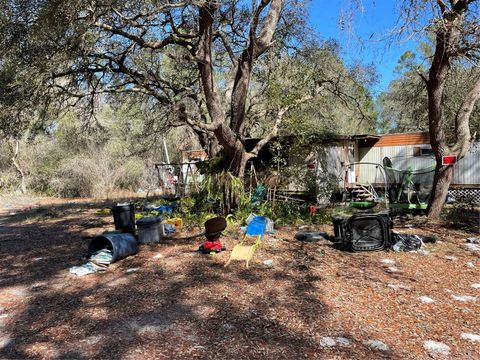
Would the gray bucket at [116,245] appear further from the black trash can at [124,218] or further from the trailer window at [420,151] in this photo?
the trailer window at [420,151]

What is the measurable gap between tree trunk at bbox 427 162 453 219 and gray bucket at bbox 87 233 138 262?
252 inches

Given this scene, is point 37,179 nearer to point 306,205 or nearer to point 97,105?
point 97,105

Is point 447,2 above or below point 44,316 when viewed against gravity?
above

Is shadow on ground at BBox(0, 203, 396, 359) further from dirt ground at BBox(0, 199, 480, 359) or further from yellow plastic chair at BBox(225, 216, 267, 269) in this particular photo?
yellow plastic chair at BBox(225, 216, 267, 269)

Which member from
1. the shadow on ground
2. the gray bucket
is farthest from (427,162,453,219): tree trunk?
the gray bucket

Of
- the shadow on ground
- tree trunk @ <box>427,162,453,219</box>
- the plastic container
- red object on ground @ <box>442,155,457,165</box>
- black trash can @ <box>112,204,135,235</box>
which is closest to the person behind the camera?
the shadow on ground

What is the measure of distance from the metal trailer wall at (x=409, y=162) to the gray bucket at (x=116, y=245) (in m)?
9.19

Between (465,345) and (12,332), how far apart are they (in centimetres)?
415

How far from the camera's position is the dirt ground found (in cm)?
338

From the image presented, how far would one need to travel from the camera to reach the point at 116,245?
626cm

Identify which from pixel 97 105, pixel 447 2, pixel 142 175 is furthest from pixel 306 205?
pixel 142 175

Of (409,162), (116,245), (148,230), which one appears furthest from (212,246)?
(409,162)

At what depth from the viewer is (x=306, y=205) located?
10961mm

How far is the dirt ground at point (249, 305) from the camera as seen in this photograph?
3.38 m
